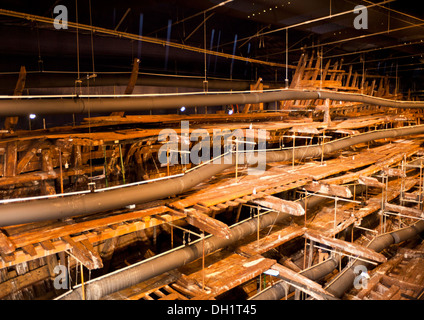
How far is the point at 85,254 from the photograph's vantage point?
3.38 meters

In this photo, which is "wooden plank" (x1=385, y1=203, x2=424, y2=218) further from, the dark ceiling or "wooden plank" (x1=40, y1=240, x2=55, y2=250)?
"wooden plank" (x1=40, y1=240, x2=55, y2=250)

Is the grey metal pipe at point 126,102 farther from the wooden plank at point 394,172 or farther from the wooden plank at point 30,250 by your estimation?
the wooden plank at point 394,172

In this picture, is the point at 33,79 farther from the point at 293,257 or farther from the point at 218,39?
the point at 293,257

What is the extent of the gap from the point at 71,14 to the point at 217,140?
13.3 feet

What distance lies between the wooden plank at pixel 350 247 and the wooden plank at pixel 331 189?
1022 mm

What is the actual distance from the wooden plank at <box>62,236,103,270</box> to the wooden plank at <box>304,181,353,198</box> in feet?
14.7

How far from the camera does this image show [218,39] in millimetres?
9984

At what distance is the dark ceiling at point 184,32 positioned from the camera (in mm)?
6789

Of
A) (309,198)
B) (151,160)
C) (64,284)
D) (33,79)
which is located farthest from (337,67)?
(64,284)

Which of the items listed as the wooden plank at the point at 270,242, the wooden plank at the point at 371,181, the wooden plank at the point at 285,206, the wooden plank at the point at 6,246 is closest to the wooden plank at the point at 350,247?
the wooden plank at the point at 270,242

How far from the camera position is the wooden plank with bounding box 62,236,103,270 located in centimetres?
332

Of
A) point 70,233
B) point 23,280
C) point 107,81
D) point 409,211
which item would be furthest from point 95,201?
point 409,211
